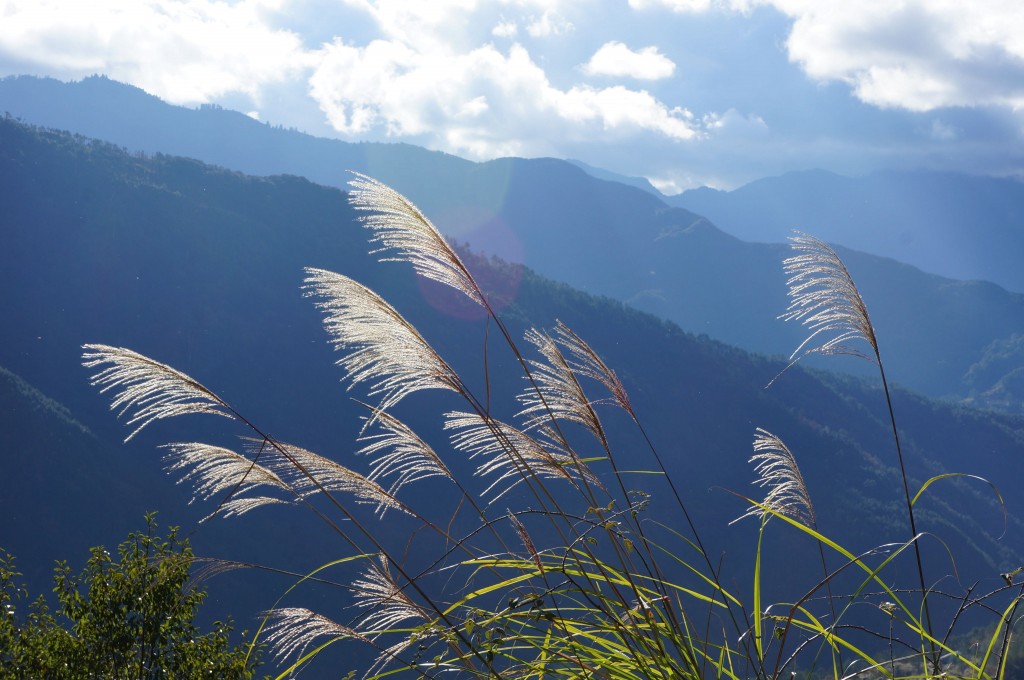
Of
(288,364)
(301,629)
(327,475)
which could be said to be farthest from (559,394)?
(288,364)

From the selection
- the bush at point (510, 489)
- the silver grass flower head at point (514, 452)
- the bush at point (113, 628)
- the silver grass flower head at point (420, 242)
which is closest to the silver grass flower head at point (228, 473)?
the bush at point (510, 489)

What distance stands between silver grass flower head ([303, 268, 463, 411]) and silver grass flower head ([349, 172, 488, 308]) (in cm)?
10

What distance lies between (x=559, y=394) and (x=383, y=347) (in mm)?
324

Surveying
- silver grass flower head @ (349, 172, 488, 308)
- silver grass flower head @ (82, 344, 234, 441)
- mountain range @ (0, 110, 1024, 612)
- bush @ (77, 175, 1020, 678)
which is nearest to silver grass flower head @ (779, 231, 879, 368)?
bush @ (77, 175, 1020, 678)

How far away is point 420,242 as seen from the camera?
1.41m

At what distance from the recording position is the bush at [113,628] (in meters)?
3.28

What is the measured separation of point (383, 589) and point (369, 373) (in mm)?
401

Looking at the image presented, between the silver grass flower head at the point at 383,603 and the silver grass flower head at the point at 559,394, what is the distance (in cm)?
39

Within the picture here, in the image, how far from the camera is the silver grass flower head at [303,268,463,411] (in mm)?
1322

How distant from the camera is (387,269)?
354 feet

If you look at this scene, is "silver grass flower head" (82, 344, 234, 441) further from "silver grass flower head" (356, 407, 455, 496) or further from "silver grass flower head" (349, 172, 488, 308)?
"silver grass flower head" (349, 172, 488, 308)

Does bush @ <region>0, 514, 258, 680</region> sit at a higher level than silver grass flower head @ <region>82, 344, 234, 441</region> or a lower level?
lower

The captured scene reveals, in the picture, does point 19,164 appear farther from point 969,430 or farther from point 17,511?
point 969,430

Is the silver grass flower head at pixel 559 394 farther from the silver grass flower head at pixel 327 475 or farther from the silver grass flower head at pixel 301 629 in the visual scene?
the silver grass flower head at pixel 301 629
